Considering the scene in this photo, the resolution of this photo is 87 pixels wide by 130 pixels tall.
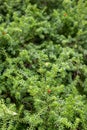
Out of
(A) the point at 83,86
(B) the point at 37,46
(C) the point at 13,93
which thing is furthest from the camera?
(B) the point at 37,46

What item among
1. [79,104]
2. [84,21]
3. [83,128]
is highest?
[84,21]

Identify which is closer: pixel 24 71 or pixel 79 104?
pixel 79 104

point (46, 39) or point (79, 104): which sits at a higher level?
point (46, 39)

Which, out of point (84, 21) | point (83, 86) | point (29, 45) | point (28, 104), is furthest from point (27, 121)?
point (84, 21)

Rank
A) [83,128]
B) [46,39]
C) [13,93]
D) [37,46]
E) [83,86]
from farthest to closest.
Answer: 1. [46,39]
2. [37,46]
3. [83,86]
4. [13,93]
5. [83,128]

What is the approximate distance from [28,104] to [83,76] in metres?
0.68

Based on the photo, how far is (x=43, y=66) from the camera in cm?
245

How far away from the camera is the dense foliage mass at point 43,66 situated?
2.10m

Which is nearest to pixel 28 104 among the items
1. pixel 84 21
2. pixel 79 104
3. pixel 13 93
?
pixel 13 93

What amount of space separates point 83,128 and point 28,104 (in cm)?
54

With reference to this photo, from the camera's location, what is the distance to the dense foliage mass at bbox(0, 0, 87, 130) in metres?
2.10

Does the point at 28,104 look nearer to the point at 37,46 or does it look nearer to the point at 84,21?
the point at 37,46

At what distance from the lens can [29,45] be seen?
109 inches

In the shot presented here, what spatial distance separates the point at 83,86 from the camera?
103 inches
